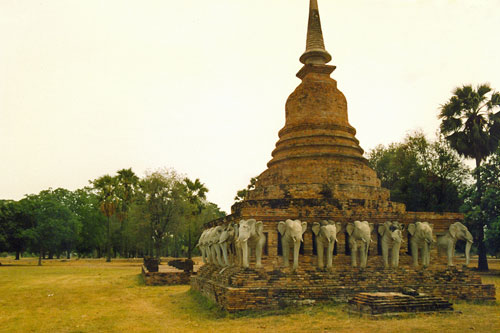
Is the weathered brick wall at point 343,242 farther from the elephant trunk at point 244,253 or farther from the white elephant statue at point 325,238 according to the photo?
the elephant trunk at point 244,253

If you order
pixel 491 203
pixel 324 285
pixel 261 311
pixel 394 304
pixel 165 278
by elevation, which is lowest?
pixel 165 278

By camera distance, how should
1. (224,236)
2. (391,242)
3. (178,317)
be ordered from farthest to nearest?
(224,236) < (391,242) < (178,317)

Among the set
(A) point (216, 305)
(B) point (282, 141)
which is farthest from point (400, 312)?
(B) point (282, 141)

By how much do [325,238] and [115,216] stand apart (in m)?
48.2

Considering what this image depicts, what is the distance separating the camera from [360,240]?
13875 mm

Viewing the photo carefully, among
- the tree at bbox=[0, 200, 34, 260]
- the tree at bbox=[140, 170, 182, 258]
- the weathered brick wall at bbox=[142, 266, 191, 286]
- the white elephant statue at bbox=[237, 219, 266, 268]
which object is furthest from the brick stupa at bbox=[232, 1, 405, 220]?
the tree at bbox=[0, 200, 34, 260]

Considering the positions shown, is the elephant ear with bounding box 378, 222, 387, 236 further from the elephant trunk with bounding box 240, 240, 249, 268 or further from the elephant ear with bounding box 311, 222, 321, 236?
the elephant trunk with bounding box 240, 240, 249, 268

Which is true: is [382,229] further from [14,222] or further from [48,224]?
[14,222]

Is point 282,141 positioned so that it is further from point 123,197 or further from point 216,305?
point 123,197

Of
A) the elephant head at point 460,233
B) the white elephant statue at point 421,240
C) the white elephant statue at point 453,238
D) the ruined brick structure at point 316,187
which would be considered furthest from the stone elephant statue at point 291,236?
the elephant head at point 460,233

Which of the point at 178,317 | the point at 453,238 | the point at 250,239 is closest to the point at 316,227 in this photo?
the point at 250,239

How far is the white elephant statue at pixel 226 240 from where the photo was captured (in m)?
14.5

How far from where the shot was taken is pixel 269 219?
45.2 ft

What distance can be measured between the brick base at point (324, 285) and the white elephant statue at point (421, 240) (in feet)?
1.43
